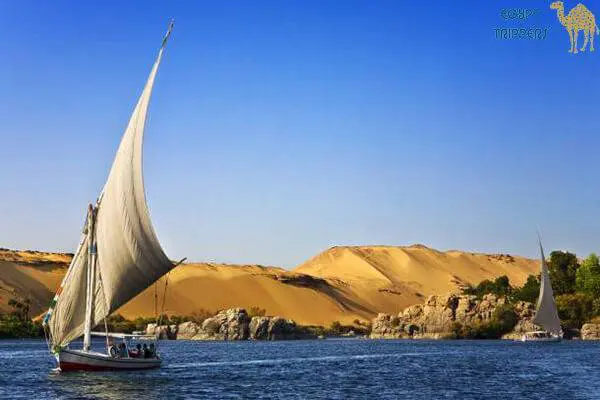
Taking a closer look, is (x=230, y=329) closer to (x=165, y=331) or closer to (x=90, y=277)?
(x=165, y=331)

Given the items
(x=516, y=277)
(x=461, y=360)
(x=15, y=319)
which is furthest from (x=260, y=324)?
(x=516, y=277)

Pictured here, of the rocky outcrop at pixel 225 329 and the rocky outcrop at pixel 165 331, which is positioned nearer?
the rocky outcrop at pixel 165 331

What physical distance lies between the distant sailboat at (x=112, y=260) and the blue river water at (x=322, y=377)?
173 centimetres

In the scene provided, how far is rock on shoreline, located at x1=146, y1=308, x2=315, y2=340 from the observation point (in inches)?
3767

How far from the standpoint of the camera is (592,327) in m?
93.1

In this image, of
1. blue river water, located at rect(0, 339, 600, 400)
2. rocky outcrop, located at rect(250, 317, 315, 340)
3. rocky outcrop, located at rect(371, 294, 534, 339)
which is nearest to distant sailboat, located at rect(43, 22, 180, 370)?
blue river water, located at rect(0, 339, 600, 400)

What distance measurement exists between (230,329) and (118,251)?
5588 cm

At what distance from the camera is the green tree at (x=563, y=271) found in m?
106

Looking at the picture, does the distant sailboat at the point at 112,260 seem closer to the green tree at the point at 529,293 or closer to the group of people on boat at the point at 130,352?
the group of people on boat at the point at 130,352

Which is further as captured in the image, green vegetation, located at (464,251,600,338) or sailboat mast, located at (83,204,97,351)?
green vegetation, located at (464,251,600,338)

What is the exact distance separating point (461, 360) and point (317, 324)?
74.5 meters

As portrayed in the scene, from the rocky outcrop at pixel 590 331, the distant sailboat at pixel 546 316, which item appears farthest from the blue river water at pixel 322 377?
the rocky outcrop at pixel 590 331

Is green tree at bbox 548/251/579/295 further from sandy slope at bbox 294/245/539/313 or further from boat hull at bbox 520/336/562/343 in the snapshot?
sandy slope at bbox 294/245/539/313

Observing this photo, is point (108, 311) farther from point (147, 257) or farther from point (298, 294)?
point (298, 294)
